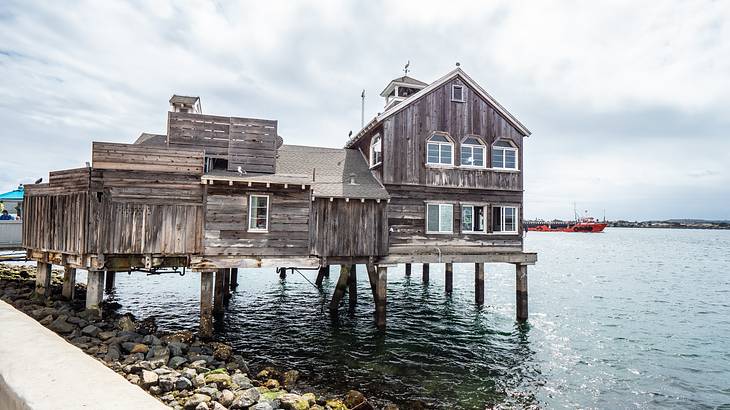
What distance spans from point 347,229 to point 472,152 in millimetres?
8399

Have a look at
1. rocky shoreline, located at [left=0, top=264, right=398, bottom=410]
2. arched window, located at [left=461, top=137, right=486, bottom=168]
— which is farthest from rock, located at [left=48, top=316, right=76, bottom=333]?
arched window, located at [left=461, top=137, right=486, bottom=168]

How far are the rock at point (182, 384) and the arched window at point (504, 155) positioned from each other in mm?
17988

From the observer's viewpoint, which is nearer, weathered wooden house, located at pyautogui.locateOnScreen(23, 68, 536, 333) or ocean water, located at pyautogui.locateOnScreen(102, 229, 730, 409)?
ocean water, located at pyautogui.locateOnScreen(102, 229, 730, 409)

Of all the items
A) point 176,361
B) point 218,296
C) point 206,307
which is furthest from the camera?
point 218,296

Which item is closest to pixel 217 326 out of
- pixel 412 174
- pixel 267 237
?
pixel 267 237

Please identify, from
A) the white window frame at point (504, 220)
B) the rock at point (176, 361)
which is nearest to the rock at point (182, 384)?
the rock at point (176, 361)

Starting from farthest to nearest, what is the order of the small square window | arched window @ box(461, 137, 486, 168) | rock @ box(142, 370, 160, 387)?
arched window @ box(461, 137, 486, 168) < the small square window < rock @ box(142, 370, 160, 387)

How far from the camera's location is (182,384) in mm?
10445

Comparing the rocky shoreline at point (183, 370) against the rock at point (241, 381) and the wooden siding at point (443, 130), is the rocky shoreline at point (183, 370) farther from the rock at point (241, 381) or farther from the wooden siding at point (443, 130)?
the wooden siding at point (443, 130)

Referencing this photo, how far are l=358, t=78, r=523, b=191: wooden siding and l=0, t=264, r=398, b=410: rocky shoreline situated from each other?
36.2 ft

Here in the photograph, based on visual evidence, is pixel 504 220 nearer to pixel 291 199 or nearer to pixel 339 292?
pixel 339 292

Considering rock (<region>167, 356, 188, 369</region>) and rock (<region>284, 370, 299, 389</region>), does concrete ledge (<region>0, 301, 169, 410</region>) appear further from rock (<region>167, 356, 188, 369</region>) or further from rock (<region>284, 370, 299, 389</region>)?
rock (<region>284, 370, 299, 389</region>)

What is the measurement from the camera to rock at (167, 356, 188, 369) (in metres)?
12.0

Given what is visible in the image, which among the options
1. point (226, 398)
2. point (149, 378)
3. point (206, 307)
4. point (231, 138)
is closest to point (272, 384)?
point (226, 398)
